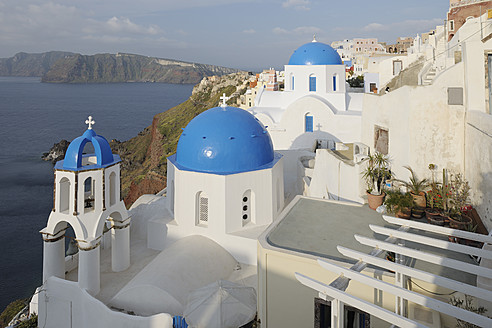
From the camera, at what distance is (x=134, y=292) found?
8.80 metres

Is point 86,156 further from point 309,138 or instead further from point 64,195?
point 309,138

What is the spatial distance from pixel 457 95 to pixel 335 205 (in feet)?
13.0

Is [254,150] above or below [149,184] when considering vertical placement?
above

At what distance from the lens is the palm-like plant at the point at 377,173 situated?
9.47 metres

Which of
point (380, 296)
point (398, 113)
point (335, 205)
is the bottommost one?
point (380, 296)

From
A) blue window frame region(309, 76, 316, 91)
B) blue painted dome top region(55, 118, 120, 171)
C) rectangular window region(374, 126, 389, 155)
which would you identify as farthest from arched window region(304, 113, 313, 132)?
blue painted dome top region(55, 118, 120, 171)

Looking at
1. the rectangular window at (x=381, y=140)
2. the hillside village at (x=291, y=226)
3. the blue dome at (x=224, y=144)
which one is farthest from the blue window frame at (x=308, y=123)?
the rectangular window at (x=381, y=140)

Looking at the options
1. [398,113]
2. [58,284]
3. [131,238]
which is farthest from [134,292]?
[398,113]

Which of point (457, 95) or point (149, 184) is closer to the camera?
point (457, 95)

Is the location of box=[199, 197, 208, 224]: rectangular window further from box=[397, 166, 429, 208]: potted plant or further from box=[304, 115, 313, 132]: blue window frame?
box=[304, 115, 313, 132]: blue window frame

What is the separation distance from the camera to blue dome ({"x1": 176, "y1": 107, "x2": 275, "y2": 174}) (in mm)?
11266

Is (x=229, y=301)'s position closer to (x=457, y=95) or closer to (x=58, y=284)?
(x=58, y=284)

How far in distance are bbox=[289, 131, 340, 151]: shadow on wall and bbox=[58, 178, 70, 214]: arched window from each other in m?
14.7

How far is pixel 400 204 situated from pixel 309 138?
47.1 ft
